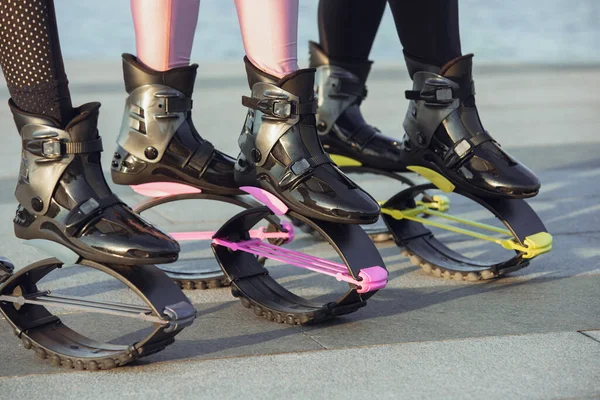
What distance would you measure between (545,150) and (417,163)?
90.3 inches

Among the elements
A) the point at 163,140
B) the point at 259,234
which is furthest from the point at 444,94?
the point at 163,140

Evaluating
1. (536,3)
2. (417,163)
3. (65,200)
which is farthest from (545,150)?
(536,3)

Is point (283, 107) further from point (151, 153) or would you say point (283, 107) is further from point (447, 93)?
point (447, 93)

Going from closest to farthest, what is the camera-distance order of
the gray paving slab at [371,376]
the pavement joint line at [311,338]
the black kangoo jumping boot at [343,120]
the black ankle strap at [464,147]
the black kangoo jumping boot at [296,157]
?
the gray paving slab at [371,376] → the pavement joint line at [311,338] → the black kangoo jumping boot at [296,157] → the black ankle strap at [464,147] → the black kangoo jumping boot at [343,120]

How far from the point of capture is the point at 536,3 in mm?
18156

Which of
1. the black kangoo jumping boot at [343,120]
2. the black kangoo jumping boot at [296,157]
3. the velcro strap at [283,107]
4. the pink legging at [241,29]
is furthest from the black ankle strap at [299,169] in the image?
the black kangoo jumping boot at [343,120]

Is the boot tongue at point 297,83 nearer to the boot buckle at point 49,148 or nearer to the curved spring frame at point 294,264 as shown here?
the curved spring frame at point 294,264

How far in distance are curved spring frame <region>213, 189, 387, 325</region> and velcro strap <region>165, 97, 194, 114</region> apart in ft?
1.06

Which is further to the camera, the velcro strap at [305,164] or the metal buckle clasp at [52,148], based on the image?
the velcro strap at [305,164]

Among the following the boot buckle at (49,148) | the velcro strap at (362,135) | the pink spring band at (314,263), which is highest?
the boot buckle at (49,148)

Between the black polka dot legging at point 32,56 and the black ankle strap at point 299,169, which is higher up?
the black polka dot legging at point 32,56

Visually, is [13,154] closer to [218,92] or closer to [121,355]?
[218,92]

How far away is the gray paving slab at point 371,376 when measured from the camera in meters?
1.77

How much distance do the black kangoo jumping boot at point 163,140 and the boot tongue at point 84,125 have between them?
49 centimetres
